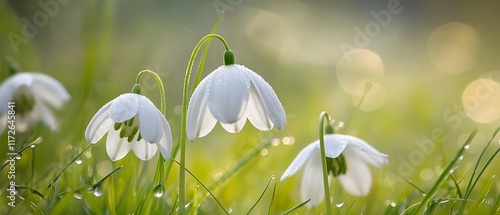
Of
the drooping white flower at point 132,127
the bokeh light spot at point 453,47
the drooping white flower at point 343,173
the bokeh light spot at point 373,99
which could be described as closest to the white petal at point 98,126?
the drooping white flower at point 132,127

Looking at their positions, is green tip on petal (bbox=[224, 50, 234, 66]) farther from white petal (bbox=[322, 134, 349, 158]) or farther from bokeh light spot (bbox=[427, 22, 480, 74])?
bokeh light spot (bbox=[427, 22, 480, 74])

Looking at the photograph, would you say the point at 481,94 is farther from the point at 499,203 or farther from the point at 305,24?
the point at 499,203

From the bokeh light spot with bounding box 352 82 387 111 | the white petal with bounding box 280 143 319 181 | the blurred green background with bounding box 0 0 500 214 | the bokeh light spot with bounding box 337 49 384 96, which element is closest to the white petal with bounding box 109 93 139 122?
the blurred green background with bounding box 0 0 500 214

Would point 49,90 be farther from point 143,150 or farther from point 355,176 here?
point 355,176

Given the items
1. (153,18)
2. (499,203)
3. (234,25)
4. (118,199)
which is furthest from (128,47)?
(499,203)

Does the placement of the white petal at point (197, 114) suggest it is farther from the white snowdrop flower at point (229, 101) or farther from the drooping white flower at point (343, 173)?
the drooping white flower at point (343, 173)

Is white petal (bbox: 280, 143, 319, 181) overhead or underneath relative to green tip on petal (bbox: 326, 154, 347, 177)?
overhead
